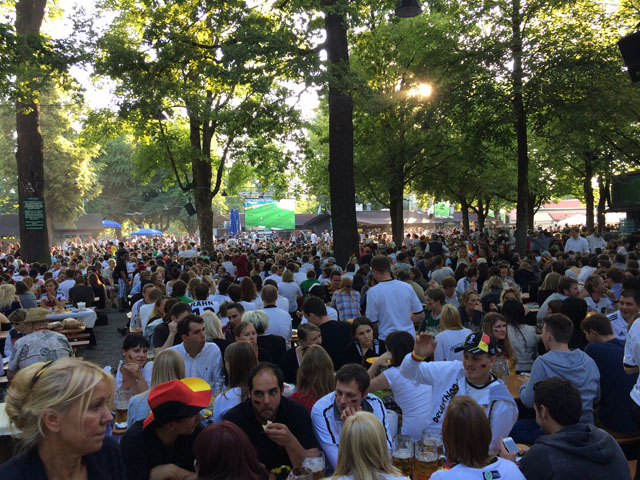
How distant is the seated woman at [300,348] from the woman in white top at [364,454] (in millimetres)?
2488

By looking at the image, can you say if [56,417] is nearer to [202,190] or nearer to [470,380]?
[470,380]

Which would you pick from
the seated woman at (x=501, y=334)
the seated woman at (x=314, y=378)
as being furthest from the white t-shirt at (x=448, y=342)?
the seated woman at (x=314, y=378)

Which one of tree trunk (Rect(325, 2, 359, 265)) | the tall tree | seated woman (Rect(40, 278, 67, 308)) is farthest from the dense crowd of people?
the tall tree

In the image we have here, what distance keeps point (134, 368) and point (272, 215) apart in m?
29.7

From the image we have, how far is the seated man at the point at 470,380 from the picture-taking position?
11.3 ft

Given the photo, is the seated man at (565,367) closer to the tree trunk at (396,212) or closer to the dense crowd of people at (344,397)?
the dense crowd of people at (344,397)

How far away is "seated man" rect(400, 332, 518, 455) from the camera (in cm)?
346

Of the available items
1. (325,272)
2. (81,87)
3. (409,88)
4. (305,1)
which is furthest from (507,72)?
(81,87)

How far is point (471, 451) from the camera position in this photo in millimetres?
2570

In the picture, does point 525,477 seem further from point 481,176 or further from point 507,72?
point 481,176

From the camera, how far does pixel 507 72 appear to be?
15.4 metres

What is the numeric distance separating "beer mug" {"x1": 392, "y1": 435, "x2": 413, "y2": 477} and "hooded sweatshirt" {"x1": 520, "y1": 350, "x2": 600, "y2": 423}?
1823 millimetres

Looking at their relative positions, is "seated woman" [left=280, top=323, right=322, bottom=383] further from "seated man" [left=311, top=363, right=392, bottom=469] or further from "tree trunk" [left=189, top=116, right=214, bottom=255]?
"tree trunk" [left=189, top=116, right=214, bottom=255]

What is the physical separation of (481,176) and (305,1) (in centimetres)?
1830
